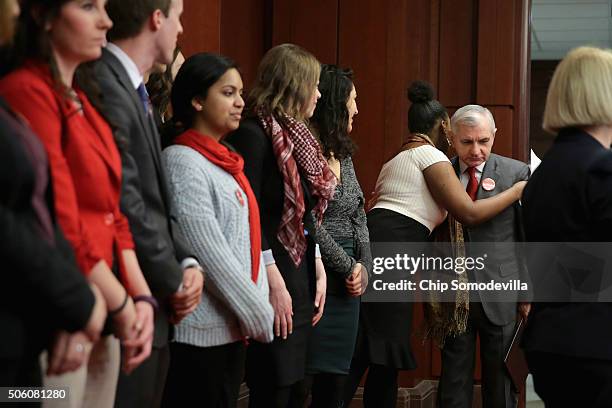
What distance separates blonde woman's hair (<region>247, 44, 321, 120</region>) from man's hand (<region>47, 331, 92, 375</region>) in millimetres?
1520

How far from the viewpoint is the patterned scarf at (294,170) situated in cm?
289

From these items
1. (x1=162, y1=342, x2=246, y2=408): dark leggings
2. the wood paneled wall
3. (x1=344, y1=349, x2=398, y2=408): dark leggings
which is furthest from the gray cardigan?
the wood paneled wall

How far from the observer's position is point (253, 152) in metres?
2.88

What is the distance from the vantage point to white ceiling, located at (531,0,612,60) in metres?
8.98

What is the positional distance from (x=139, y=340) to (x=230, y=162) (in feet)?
2.52

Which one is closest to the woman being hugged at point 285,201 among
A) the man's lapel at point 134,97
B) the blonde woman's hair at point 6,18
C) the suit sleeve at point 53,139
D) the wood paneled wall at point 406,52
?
the man's lapel at point 134,97

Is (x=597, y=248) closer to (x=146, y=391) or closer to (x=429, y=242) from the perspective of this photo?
(x=146, y=391)

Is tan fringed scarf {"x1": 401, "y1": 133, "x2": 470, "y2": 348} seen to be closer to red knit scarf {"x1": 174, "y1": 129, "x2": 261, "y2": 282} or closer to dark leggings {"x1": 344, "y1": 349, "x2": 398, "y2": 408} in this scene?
dark leggings {"x1": 344, "y1": 349, "x2": 398, "y2": 408}

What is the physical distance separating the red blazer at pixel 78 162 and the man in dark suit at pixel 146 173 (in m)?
0.08

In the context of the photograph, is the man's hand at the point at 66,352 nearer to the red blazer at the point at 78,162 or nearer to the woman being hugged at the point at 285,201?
the red blazer at the point at 78,162

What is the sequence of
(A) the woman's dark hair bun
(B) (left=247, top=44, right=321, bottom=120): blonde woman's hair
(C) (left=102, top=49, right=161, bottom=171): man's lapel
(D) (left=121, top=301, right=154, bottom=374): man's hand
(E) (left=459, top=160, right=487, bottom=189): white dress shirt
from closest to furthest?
1. (D) (left=121, top=301, right=154, bottom=374): man's hand
2. (C) (left=102, top=49, right=161, bottom=171): man's lapel
3. (B) (left=247, top=44, right=321, bottom=120): blonde woman's hair
4. (E) (left=459, top=160, right=487, bottom=189): white dress shirt
5. (A) the woman's dark hair bun

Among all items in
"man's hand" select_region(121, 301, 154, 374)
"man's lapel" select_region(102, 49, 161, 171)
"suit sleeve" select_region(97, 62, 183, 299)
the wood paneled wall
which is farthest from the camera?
the wood paneled wall

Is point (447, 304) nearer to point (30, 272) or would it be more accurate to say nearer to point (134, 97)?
point (134, 97)

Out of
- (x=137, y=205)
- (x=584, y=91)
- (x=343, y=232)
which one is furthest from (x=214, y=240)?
(x=343, y=232)
